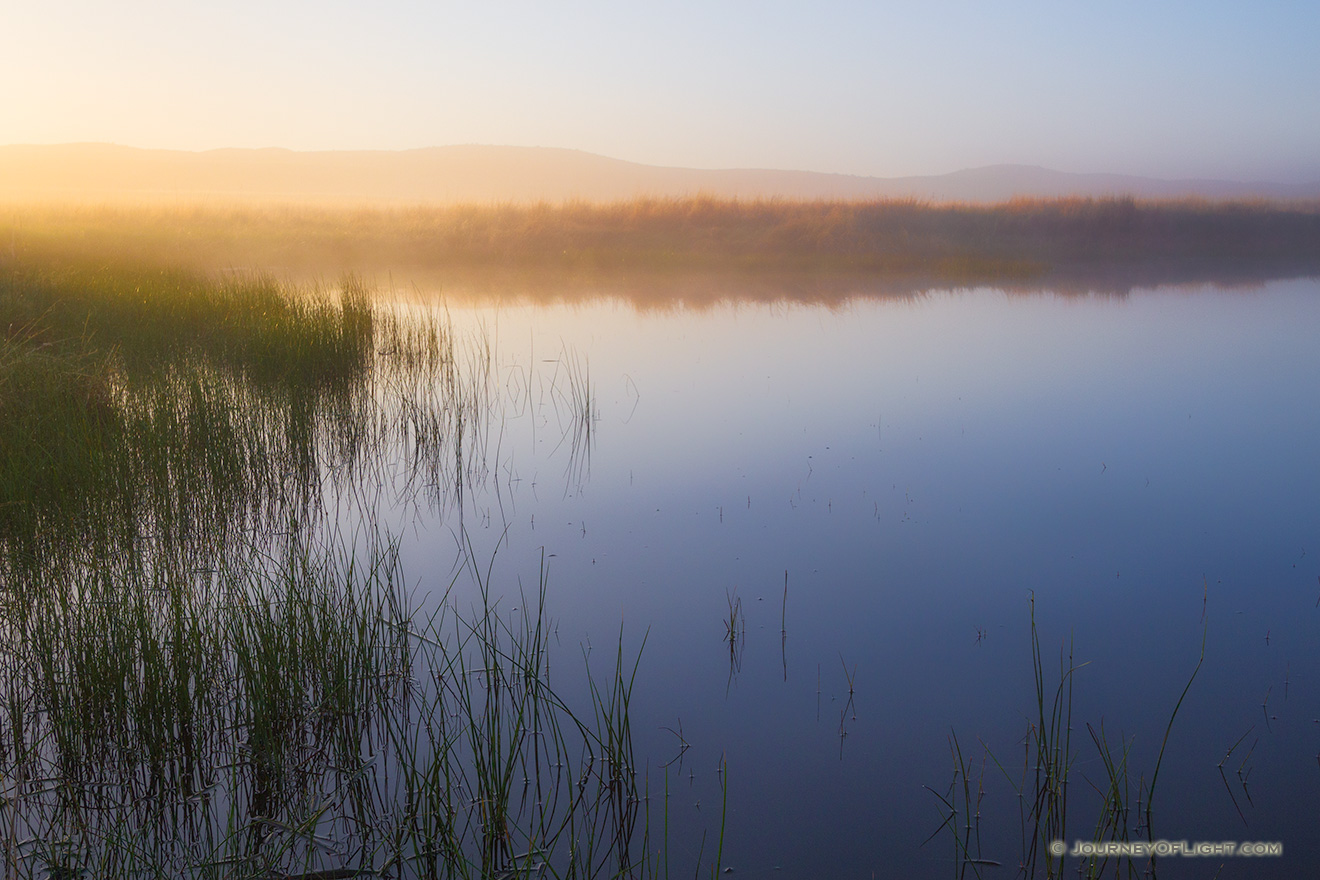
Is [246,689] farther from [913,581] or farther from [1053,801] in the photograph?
[913,581]

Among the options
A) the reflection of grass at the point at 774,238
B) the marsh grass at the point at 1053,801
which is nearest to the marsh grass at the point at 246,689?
the marsh grass at the point at 1053,801

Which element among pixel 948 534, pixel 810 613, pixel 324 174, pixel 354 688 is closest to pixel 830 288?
pixel 948 534

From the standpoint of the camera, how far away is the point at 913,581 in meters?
3.15

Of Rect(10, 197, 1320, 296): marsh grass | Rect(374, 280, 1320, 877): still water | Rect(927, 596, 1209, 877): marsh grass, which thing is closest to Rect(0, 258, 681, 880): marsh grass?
Rect(374, 280, 1320, 877): still water

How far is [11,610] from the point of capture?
90.7 inches

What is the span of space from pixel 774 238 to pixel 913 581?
1548cm

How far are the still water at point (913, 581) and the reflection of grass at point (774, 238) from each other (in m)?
10.4

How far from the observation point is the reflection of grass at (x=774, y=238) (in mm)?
17031

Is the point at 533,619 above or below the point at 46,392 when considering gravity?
below

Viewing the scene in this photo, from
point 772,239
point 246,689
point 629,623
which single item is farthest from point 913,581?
point 772,239

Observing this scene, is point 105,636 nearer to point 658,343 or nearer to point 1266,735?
point 1266,735

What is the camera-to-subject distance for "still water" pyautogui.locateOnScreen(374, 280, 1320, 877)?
75.7 inches

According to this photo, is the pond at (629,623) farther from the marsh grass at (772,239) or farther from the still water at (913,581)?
the marsh grass at (772,239)

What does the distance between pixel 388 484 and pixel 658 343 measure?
15.3 ft
